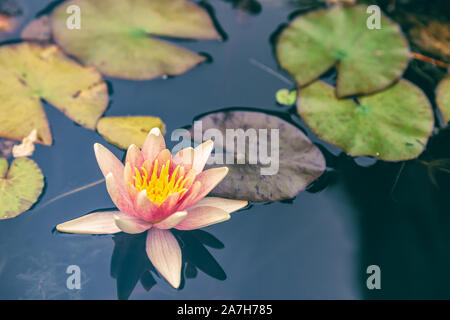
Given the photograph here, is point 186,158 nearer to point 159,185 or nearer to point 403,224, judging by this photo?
point 159,185

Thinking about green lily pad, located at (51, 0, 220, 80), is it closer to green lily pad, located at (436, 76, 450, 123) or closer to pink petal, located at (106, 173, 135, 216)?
pink petal, located at (106, 173, 135, 216)

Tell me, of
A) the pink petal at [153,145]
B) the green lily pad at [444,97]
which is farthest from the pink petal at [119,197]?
the green lily pad at [444,97]

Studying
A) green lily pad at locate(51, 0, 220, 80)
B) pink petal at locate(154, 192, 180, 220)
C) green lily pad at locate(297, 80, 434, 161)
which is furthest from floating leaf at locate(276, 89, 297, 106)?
pink petal at locate(154, 192, 180, 220)

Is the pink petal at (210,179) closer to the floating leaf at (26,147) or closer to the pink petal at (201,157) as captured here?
the pink petal at (201,157)

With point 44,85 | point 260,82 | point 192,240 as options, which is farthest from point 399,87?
point 44,85

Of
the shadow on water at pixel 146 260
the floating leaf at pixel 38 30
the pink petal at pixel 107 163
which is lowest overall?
the shadow on water at pixel 146 260
